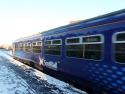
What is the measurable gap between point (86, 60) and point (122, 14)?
260 cm

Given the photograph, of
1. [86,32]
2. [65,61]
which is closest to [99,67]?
[86,32]

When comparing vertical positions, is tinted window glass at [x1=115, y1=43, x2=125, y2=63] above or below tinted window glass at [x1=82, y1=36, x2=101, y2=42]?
below

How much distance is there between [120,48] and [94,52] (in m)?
1.60

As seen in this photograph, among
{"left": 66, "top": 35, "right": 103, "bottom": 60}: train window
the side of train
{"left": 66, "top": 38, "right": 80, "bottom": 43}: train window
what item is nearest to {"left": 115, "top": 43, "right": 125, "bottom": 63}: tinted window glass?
the side of train

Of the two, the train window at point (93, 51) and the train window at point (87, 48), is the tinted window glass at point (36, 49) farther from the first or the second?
the train window at point (93, 51)

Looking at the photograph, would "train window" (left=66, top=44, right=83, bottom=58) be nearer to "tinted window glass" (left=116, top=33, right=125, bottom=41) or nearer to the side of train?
the side of train

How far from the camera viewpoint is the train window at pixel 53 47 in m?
13.0

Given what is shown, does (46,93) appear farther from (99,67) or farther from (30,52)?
(30,52)

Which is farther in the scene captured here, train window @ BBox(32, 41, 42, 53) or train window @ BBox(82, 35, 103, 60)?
train window @ BBox(32, 41, 42, 53)

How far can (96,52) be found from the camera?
9.20 metres

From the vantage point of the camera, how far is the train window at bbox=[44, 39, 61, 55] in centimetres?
1298

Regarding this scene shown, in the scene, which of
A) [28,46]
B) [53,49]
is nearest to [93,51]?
[53,49]

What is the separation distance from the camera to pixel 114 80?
8078mm

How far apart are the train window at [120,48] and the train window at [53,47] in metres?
5.10
